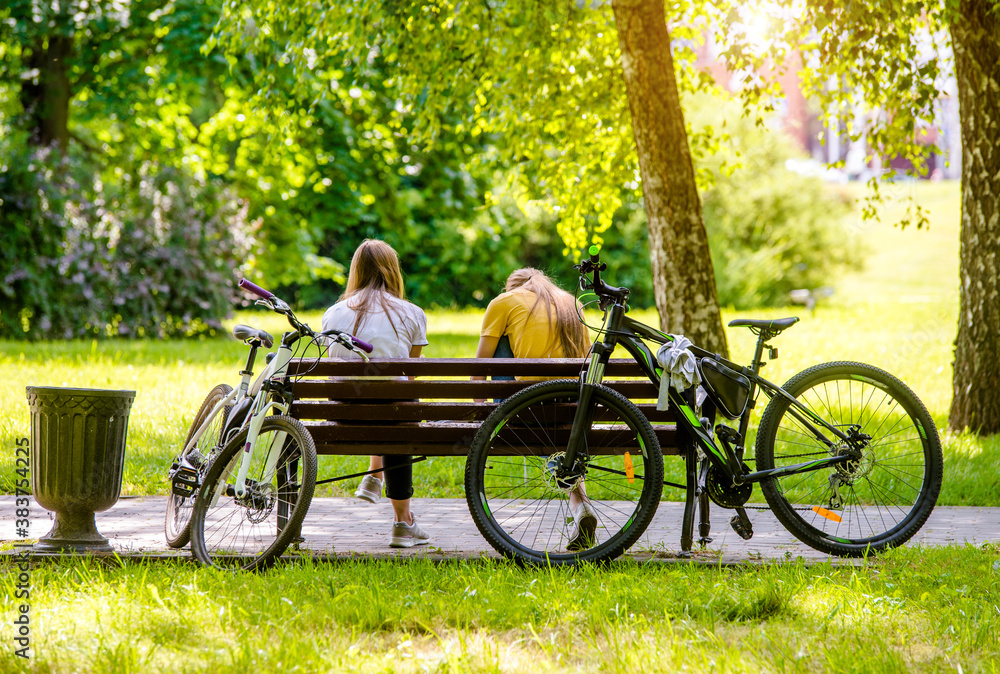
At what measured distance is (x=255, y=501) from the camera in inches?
161

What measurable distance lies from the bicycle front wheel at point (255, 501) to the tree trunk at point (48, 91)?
1477cm

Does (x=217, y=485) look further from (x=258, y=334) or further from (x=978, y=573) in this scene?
(x=978, y=573)

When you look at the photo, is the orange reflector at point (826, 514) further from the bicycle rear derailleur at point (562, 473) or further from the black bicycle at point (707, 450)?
the bicycle rear derailleur at point (562, 473)

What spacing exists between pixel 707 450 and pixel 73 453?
278cm

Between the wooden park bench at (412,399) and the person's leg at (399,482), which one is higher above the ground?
the wooden park bench at (412,399)

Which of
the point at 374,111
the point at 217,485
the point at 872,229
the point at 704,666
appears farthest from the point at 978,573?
the point at 872,229

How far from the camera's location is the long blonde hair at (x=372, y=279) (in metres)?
4.85

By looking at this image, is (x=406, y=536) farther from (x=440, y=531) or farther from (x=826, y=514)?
A: (x=826, y=514)

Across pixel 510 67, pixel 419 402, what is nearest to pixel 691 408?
pixel 419 402

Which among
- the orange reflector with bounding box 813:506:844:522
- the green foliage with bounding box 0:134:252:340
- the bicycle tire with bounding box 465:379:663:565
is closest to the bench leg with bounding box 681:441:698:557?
the bicycle tire with bounding box 465:379:663:565

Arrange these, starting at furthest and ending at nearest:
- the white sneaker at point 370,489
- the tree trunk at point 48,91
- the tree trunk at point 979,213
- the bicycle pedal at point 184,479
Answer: the tree trunk at point 48,91
the tree trunk at point 979,213
the white sneaker at point 370,489
the bicycle pedal at point 184,479

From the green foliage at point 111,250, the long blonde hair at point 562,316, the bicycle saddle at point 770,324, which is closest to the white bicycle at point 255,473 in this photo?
the long blonde hair at point 562,316

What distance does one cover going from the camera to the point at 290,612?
3512 mm

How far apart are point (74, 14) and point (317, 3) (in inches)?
354
